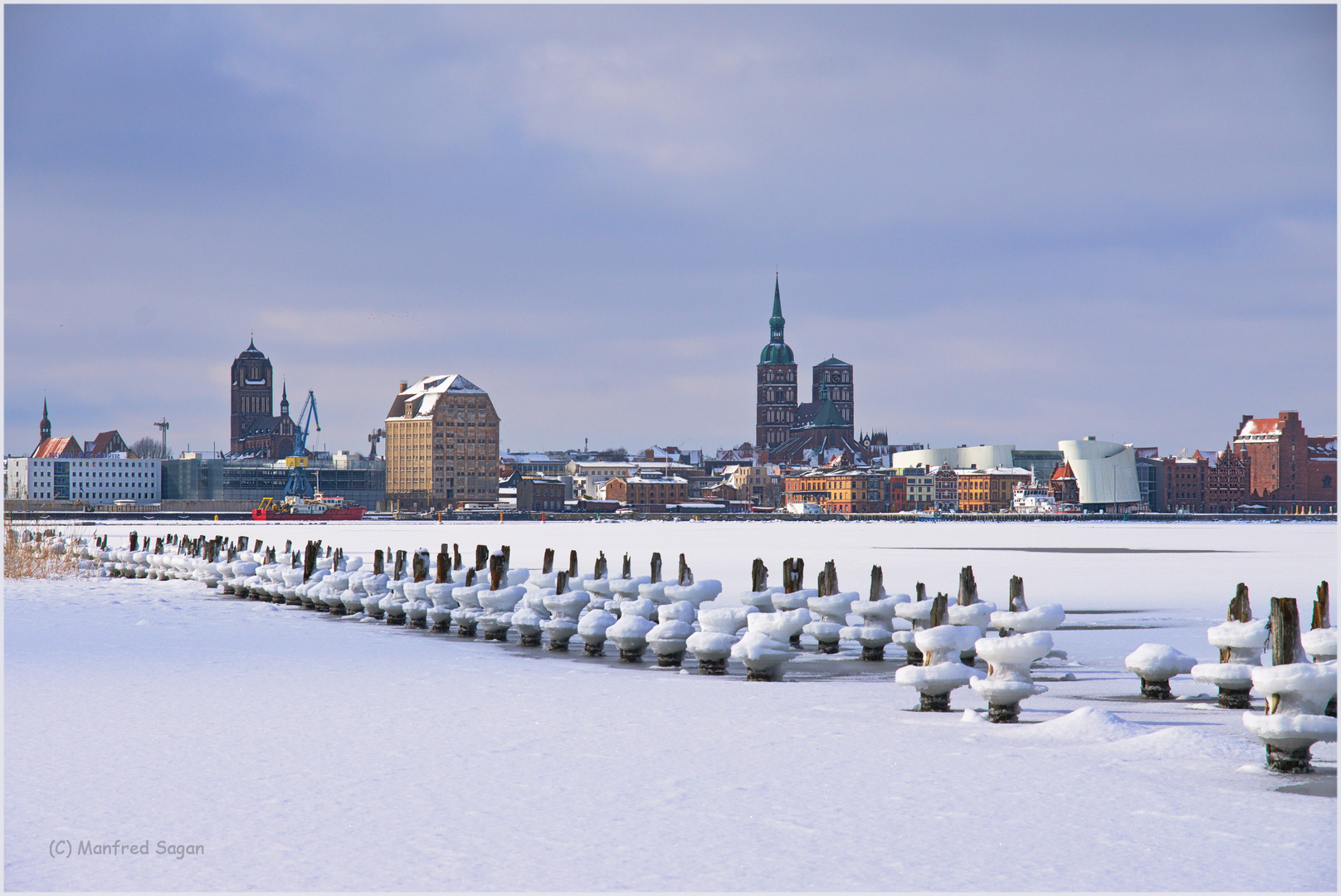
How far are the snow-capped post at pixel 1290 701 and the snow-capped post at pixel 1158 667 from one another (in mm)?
4623

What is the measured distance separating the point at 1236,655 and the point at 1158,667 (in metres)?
1.00

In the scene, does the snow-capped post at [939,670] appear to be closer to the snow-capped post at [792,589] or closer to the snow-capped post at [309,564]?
the snow-capped post at [792,589]

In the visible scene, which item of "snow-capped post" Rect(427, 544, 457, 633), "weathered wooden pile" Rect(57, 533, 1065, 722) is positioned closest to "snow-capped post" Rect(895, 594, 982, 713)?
"weathered wooden pile" Rect(57, 533, 1065, 722)

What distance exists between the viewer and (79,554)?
52.8 meters

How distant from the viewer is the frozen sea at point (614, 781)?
899 cm

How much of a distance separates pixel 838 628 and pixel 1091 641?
16.0 ft

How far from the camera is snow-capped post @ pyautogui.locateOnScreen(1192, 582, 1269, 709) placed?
645 inches

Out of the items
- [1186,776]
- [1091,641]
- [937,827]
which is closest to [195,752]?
[937,827]

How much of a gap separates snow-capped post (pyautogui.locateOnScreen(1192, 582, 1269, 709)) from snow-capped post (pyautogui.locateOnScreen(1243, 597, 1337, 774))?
3.49 m

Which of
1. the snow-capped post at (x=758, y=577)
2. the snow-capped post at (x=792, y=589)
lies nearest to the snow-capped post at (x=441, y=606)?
the snow-capped post at (x=758, y=577)

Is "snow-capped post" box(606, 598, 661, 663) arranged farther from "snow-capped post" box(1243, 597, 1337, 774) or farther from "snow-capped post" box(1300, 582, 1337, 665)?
"snow-capped post" box(1243, 597, 1337, 774)

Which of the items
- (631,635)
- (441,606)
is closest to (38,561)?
(441,606)

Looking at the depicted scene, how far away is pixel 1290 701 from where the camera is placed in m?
12.6

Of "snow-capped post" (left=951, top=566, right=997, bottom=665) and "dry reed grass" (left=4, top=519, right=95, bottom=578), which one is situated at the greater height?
"snow-capped post" (left=951, top=566, right=997, bottom=665)
